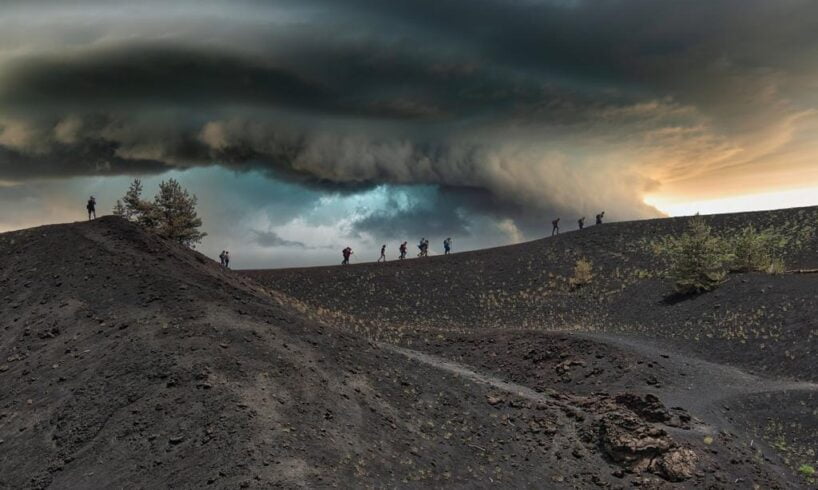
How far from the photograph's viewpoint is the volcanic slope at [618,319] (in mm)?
21766

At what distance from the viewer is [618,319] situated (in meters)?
35.0

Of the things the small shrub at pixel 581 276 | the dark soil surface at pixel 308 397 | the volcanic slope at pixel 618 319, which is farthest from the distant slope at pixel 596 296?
the dark soil surface at pixel 308 397

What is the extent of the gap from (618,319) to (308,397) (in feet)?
80.3

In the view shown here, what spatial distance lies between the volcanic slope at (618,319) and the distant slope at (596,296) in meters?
0.08

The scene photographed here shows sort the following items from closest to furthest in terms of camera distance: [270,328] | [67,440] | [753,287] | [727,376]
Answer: [67,440], [270,328], [727,376], [753,287]

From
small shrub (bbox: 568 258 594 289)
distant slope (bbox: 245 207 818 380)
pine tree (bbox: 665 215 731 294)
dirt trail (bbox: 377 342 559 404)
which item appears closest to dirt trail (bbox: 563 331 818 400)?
distant slope (bbox: 245 207 818 380)

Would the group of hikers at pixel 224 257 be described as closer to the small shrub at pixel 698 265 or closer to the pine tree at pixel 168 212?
the pine tree at pixel 168 212

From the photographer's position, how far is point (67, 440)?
14.2 metres

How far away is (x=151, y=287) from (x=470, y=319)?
74.3 feet

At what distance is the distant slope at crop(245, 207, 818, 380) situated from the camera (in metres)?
27.6

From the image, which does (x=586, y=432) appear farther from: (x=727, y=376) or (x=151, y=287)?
(x=151, y=287)

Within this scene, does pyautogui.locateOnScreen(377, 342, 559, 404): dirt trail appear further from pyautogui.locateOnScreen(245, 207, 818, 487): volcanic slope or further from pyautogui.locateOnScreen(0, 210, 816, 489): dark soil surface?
pyautogui.locateOnScreen(245, 207, 818, 487): volcanic slope

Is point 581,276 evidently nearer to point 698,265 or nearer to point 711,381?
point 698,265

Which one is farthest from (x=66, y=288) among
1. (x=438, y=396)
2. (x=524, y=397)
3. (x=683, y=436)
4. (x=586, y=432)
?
(x=683, y=436)
